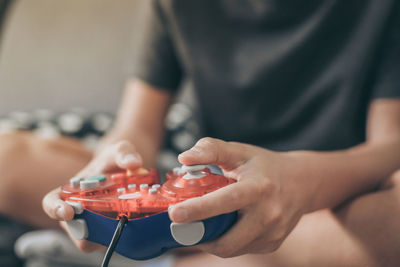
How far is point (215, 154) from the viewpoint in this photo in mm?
300

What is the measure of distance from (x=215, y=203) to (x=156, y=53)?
0.52 metres

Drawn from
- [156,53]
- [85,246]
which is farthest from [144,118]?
[85,246]

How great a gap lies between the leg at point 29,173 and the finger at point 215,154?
32 centimetres

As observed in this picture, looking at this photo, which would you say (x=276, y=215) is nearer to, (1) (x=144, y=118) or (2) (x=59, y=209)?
(2) (x=59, y=209)

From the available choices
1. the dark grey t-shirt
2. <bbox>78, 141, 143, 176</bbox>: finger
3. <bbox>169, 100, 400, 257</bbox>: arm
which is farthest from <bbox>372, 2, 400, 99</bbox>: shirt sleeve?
<bbox>78, 141, 143, 176</bbox>: finger

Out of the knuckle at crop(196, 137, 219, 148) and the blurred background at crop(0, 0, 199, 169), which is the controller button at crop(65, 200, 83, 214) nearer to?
the knuckle at crop(196, 137, 219, 148)

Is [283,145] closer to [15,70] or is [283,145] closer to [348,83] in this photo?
[348,83]

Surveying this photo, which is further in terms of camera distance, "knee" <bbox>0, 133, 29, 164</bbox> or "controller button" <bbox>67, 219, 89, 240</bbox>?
"knee" <bbox>0, 133, 29, 164</bbox>

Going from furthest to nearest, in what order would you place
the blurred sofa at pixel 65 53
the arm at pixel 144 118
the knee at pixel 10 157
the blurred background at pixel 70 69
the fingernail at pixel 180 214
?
1. the blurred sofa at pixel 65 53
2. the blurred background at pixel 70 69
3. the arm at pixel 144 118
4. the knee at pixel 10 157
5. the fingernail at pixel 180 214

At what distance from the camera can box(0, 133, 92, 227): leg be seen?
53 cm

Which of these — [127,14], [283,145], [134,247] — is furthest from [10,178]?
[127,14]

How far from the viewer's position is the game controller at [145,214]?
29cm

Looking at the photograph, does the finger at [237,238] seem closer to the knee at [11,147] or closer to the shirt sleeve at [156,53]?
the knee at [11,147]

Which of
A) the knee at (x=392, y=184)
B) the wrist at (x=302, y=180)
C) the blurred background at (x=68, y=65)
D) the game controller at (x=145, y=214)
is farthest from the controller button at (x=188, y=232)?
the blurred background at (x=68, y=65)
